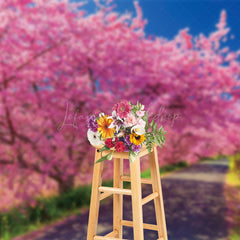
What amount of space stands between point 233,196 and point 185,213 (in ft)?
2.66

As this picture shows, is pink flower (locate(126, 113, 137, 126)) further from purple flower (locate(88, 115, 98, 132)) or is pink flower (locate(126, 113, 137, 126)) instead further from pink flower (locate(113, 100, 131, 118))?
purple flower (locate(88, 115, 98, 132))

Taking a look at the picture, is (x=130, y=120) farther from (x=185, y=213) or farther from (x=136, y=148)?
(x=185, y=213)

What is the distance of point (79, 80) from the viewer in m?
3.53

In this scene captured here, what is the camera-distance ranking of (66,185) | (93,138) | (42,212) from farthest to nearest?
(66,185), (42,212), (93,138)

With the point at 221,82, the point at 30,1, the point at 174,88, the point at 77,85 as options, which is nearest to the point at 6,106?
the point at 77,85

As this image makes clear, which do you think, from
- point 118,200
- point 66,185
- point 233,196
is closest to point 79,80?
point 66,185

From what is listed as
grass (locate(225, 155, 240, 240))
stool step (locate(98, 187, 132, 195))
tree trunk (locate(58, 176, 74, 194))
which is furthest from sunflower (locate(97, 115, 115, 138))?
tree trunk (locate(58, 176, 74, 194))

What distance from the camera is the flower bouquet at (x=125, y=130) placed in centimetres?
169

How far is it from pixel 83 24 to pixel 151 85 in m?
1.00

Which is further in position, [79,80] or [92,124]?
[79,80]

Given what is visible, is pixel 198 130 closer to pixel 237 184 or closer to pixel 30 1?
pixel 237 184

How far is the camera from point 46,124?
3562mm

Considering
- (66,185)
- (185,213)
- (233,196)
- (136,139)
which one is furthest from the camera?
(233,196)

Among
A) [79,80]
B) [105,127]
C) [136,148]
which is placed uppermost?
[79,80]
